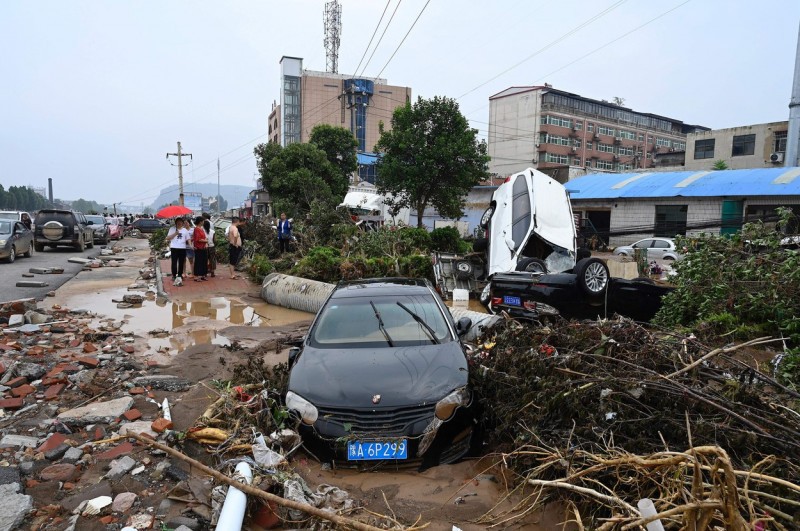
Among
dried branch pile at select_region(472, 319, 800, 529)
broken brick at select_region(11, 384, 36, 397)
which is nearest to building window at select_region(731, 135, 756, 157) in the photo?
dried branch pile at select_region(472, 319, 800, 529)

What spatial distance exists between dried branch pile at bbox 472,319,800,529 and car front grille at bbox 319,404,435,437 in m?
0.69

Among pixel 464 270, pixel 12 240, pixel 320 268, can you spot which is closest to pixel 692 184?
pixel 464 270

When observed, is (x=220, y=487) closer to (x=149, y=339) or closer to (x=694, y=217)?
(x=149, y=339)

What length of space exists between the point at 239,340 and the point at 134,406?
326cm

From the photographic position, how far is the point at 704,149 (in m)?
43.8

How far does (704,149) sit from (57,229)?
47.8 m

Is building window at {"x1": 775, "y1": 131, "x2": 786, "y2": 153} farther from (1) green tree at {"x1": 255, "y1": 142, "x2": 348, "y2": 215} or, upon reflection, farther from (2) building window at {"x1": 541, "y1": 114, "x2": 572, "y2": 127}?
(1) green tree at {"x1": 255, "y1": 142, "x2": 348, "y2": 215}

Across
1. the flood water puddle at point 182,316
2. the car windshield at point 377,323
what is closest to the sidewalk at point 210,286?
the flood water puddle at point 182,316

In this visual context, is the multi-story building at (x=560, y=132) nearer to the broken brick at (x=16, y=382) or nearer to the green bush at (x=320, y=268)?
the green bush at (x=320, y=268)

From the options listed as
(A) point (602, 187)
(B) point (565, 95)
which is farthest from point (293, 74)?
(A) point (602, 187)

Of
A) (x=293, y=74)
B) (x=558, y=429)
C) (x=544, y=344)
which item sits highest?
(x=293, y=74)

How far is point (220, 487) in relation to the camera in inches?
133

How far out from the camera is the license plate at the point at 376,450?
12.2 feet

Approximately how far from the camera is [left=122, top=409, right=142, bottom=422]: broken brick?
185 inches
